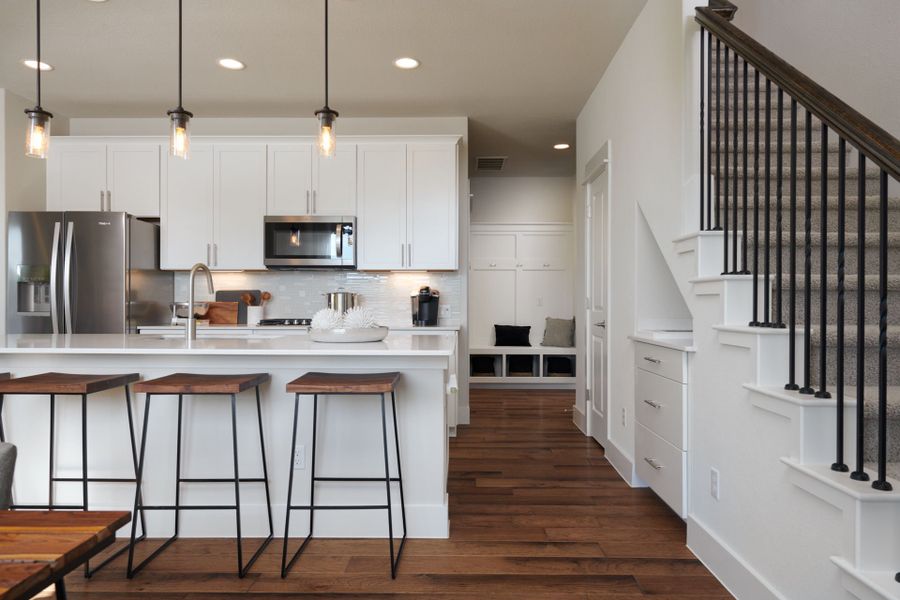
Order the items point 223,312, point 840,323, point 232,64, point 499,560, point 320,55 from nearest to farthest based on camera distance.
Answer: point 840,323
point 499,560
point 320,55
point 232,64
point 223,312

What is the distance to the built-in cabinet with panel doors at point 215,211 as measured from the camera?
477 centimetres

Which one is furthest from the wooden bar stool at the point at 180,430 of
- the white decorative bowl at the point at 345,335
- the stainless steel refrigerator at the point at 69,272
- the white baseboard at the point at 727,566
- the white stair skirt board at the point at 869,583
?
the stainless steel refrigerator at the point at 69,272

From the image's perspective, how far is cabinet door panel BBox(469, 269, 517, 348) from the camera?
288 inches

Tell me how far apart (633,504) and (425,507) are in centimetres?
123

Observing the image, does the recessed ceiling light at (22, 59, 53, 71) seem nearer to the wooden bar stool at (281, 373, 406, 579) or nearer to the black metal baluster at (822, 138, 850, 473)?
the wooden bar stool at (281, 373, 406, 579)

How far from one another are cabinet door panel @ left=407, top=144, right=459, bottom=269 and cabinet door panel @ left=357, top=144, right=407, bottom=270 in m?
0.07

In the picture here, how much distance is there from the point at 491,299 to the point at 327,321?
4.69 meters

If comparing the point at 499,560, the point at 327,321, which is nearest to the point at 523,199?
the point at 327,321

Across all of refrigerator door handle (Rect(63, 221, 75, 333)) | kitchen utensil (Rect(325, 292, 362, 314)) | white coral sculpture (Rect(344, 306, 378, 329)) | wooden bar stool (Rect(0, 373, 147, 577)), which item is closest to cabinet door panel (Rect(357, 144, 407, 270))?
kitchen utensil (Rect(325, 292, 362, 314))

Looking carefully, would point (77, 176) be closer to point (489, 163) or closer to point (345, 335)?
point (345, 335)

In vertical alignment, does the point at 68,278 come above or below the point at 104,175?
below

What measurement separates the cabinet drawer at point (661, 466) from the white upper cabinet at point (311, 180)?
302cm

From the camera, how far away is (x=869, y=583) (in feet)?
4.37

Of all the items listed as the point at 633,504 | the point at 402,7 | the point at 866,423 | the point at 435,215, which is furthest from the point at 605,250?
the point at 866,423
